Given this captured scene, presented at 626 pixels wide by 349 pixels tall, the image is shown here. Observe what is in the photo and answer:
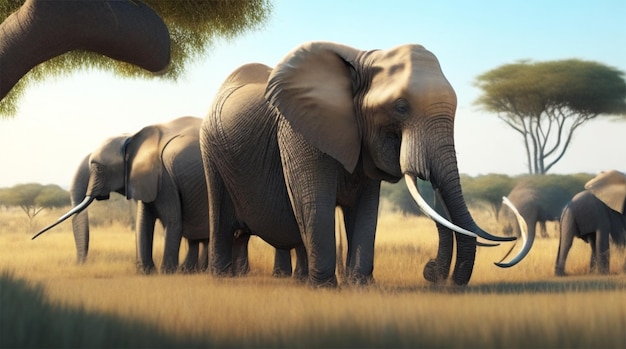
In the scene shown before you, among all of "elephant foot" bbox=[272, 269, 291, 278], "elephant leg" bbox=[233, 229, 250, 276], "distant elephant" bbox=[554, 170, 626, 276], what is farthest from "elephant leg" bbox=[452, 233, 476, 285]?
"distant elephant" bbox=[554, 170, 626, 276]

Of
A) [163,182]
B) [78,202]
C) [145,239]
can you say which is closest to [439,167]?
[163,182]

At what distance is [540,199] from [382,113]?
16.3 metres

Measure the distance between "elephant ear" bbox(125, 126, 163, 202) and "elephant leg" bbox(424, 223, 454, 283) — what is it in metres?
5.05

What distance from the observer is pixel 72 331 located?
5.12 m

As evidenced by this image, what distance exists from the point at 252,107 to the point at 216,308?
10.2 feet

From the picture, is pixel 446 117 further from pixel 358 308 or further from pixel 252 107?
pixel 252 107

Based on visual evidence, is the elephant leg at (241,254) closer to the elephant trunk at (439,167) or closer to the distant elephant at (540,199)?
the elephant trunk at (439,167)

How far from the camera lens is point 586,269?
12438 millimetres

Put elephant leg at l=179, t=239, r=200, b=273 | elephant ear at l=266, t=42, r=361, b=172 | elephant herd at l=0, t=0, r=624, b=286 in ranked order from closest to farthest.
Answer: elephant herd at l=0, t=0, r=624, b=286
elephant ear at l=266, t=42, r=361, b=172
elephant leg at l=179, t=239, r=200, b=273

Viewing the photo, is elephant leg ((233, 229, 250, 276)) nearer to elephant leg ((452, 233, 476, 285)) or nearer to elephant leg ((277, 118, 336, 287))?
elephant leg ((277, 118, 336, 287))

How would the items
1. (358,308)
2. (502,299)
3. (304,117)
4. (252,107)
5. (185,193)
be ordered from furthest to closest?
(185,193) → (252,107) → (304,117) → (502,299) → (358,308)

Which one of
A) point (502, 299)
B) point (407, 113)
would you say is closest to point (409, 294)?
point (502, 299)

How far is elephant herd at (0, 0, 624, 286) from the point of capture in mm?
6992

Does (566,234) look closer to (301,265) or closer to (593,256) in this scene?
(593,256)
